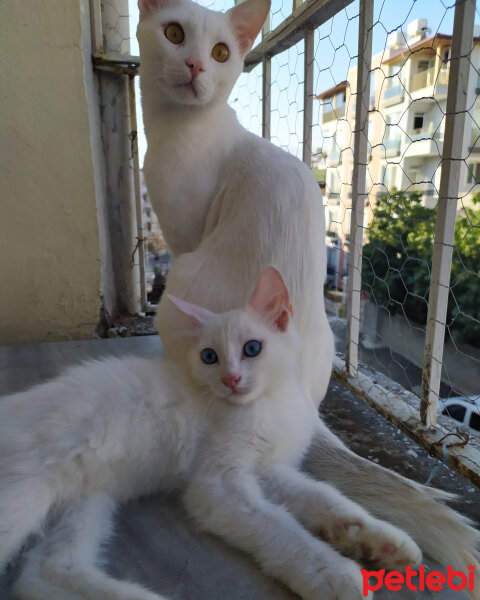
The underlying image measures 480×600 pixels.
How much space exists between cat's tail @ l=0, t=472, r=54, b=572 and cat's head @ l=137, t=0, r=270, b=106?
94 centimetres

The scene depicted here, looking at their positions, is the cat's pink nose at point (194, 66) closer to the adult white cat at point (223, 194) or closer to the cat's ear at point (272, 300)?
the adult white cat at point (223, 194)

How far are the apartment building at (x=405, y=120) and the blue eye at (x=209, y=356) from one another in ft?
2.16

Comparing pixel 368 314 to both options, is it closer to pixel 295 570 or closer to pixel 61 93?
pixel 295 570

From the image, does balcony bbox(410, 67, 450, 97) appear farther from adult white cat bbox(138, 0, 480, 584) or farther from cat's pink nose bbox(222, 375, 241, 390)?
cat's pink nose bbox(222, 375, 241, 390)

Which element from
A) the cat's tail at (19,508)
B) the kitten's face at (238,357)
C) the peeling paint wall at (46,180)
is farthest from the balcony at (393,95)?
the cat's tail at (19,508)

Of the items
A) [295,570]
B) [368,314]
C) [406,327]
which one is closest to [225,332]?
[295,570]

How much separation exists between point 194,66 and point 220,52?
0.12 m

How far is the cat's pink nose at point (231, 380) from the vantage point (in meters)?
0.88

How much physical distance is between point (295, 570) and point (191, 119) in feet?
3.48

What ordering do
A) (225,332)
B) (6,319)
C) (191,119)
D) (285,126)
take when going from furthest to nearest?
(285,126)
(6,319)
(191,119)
(225,332)

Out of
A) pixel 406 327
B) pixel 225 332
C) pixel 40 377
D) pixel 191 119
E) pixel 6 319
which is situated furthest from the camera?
pixel 6 319

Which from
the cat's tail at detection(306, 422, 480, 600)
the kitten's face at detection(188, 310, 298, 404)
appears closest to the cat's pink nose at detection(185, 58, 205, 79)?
the kitten's face at detection(188, 310, 298, 404)

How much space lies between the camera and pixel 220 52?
3.91 ft

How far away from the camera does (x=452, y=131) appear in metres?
0.96
